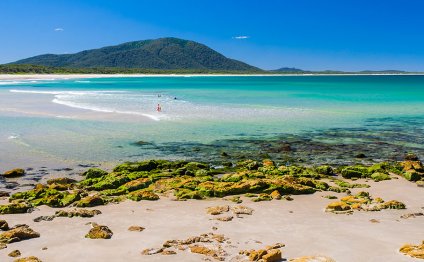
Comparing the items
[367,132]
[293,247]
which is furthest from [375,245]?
[367,132]

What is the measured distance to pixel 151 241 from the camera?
9203 millimetres

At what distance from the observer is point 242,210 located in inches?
447

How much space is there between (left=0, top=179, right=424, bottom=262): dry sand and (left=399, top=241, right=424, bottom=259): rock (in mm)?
168

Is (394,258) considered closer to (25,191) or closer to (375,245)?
(375,245)

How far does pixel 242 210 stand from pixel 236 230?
149cm

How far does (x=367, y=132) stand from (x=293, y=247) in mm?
19560

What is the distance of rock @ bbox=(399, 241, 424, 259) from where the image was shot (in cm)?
827

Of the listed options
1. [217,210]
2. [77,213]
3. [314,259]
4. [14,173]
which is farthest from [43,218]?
[314,259]

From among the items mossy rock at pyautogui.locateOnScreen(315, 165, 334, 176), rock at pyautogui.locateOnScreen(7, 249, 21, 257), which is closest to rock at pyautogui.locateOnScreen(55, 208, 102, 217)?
rock at pyautogui.locateOnScreen(7, 249, 21, 257)

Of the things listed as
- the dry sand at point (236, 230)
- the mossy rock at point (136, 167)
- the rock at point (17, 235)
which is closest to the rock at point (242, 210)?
the dry sand at point (236, 230)

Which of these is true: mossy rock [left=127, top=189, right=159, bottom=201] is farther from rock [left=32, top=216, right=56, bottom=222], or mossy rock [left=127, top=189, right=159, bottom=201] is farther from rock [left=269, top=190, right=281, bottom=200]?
rock [left=269, top=190, right=281, bottom=200]

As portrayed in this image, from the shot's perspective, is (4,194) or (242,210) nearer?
(242,210)

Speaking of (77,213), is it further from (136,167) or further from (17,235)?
(136,167)

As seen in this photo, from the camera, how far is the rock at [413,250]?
8.27 meters
